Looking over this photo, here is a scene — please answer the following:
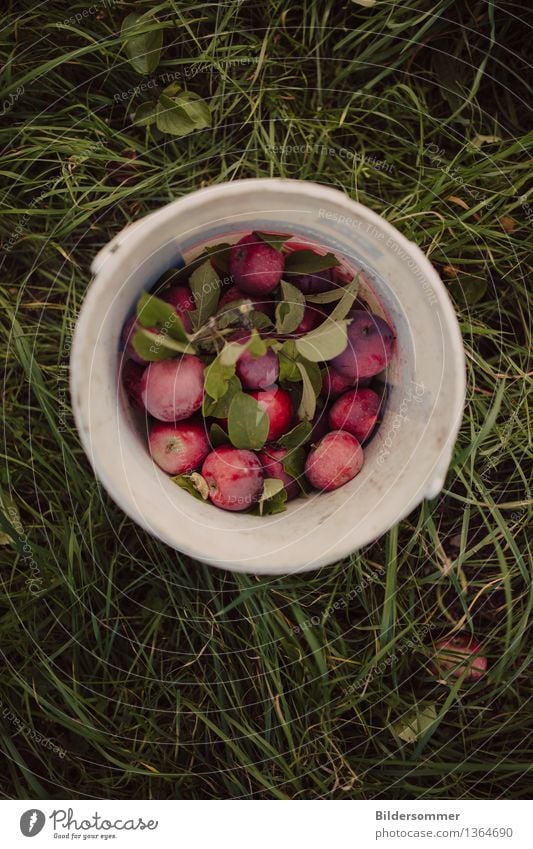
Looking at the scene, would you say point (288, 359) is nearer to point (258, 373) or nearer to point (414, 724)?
point (258, 373)

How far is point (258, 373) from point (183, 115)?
333 millimetres

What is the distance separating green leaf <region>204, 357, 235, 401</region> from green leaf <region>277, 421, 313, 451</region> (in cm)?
8

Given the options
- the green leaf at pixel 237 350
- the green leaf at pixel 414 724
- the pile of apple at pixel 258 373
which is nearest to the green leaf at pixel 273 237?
the pile of apple at pixel 258 373

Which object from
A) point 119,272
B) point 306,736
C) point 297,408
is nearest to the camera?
point 119,272

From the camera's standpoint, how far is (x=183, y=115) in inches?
28.0

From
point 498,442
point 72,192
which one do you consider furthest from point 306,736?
point 72,192

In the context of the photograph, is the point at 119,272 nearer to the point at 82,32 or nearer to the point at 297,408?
the point at 297,408

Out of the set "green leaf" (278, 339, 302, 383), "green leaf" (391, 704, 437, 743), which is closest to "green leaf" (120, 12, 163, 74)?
"green leaf" (278, 339, 302, 383)

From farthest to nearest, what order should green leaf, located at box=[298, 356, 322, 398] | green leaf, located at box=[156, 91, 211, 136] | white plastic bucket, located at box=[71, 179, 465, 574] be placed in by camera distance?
1. green leaf, located at box=[156, 91, 211, 136]
2. green leaf, located at box=[298, 356, 322, 398]
3. white plastic bucket, located at box=[71, 179, 465, 574]

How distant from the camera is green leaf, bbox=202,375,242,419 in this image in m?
0.57

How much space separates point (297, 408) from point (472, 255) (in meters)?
0.31
